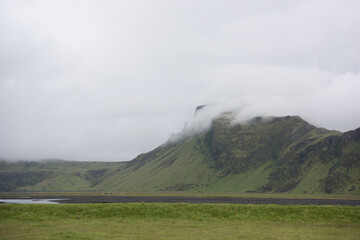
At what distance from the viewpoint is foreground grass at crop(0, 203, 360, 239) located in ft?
131

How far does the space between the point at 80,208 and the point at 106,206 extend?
511 centimetres

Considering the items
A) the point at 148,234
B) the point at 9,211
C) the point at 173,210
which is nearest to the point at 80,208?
the point at 9,211

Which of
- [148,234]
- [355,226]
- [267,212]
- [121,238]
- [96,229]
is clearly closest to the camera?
[121,238]

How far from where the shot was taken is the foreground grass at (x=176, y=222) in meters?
40.1

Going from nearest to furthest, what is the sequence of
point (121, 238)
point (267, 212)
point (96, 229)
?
point (121, 238) → point (96, 229) → point (267, 212)

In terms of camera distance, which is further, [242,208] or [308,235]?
[242,208]

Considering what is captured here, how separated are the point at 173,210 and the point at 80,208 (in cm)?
1870

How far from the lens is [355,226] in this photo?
4884cm

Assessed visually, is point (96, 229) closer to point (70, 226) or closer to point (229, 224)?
point (70, 226)

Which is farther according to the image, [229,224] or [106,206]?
[106,206]

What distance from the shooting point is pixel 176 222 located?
5122cm

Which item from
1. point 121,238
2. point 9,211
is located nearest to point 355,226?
point 121,238

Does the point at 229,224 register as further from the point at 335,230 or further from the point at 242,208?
the point at 335,230

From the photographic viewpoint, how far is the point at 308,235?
134ft
